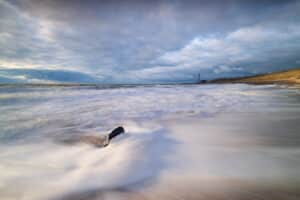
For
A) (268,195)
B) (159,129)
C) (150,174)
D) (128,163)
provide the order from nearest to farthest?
(268,195) < (150,174) < (128,163) < (159,129)

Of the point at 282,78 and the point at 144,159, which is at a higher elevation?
the point at 282,78

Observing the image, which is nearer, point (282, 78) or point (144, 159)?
point (144, 159)

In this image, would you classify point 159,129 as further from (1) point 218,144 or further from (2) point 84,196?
(2) point 84,196

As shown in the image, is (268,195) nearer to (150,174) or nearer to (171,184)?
(171,184)

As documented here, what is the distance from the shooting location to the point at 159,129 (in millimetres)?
3373

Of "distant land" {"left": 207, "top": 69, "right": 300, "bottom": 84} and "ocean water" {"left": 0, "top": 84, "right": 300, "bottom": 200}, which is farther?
"distant land" {"left": 207, "top": 69, "right": 300, "bottom": 84}

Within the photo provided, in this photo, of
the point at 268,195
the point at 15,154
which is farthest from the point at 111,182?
the point at 15,154

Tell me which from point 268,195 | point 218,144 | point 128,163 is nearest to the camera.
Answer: point 268,195

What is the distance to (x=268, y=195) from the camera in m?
1.38

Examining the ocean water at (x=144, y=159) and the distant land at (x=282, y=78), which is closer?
the ocean water at (x=144, y=159)

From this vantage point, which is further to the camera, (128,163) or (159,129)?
(159,129)

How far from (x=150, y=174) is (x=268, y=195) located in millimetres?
1004

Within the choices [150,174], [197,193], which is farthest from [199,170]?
[150,174]

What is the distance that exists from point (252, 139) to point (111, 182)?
2.22 metres
